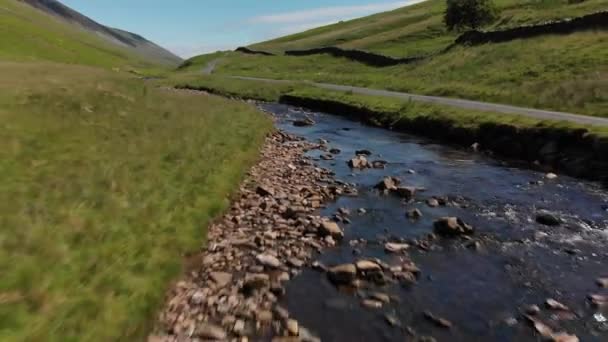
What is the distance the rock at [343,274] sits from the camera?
1295cm

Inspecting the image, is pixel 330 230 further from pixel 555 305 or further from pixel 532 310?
pixel 555 305

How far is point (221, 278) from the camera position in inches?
500

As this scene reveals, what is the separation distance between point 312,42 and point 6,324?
15336 centimetres

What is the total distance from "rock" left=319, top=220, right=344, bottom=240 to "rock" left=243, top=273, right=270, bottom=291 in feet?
12.7

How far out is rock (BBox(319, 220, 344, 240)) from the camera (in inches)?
631

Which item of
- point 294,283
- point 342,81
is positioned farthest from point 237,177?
point 342,81

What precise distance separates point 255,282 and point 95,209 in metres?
5.65

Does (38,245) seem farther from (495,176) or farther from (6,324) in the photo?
(495,176)

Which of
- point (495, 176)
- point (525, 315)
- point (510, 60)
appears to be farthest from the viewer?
point (510, 60)

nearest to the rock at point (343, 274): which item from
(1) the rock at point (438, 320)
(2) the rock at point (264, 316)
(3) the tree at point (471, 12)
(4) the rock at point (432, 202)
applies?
(1) the rock at point (438, 320)

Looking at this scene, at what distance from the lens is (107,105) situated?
32156 mm

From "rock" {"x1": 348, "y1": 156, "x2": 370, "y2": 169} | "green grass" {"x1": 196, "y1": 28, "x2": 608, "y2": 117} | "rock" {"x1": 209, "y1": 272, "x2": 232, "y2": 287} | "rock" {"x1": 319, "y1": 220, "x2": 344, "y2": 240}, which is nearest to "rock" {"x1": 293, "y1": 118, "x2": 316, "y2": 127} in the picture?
"green grass" {"x1": 196, "y1": 28, "x2": 608, "y2": 117}

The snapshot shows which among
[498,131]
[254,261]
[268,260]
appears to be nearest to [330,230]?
[268,260]

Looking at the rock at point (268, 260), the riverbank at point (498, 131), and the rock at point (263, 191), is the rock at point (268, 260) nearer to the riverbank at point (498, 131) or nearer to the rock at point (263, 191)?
the rock at point (263, 191)
